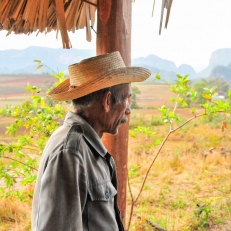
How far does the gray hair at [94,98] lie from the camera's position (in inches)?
44.7

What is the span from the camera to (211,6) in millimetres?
5707

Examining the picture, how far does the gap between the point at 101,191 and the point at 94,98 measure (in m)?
0.34

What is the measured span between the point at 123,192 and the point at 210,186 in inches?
102

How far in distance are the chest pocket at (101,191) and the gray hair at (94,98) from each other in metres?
0.30

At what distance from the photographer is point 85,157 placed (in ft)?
3.28

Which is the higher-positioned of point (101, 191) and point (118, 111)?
point (118, 111)

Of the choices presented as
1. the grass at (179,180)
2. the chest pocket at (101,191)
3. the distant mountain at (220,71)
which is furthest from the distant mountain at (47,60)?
the chest pocket at (101,191)

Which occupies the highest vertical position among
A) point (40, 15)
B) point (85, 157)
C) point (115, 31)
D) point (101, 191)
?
point (40, 15)

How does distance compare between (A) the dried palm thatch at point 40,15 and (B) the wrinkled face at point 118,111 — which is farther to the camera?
(A) the dried palm thatch at point 40,15

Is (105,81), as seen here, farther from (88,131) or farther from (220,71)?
(220,71)

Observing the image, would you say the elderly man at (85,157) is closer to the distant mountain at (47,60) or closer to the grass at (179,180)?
the distant mountain at (47,60)

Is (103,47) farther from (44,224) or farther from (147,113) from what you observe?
(147,113)

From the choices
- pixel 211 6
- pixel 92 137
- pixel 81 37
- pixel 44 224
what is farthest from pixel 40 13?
pixel 211 6

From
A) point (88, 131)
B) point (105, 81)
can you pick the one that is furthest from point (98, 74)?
point (88, 131)
